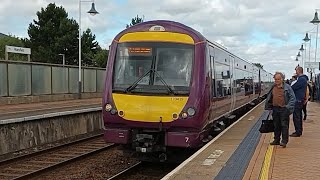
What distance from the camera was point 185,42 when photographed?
10.8m

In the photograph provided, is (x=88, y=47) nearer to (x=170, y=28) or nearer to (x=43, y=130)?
(x=43, y=130)

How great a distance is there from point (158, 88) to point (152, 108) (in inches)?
18.4

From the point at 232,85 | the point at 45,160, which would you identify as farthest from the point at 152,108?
the point at 232,85

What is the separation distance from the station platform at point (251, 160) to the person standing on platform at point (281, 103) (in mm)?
511

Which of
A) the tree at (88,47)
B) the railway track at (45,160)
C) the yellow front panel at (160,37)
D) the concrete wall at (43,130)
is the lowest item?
the railway track at (45,160)

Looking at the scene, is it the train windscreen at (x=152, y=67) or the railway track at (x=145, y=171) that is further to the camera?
the railway track at (x=145, y=171)

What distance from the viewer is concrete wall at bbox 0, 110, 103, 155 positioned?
14231 millimetres

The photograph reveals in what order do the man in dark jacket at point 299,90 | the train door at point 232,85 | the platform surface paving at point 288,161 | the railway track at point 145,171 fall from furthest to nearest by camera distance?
the train door at point 232,85, the man in dark jacket at point 299,90, the railway track at point 145,171, the platform surface paving at point 288,161

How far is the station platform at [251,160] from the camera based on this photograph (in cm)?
798

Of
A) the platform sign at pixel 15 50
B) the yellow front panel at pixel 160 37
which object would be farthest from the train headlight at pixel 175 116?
the platform sign at pixel 15 50

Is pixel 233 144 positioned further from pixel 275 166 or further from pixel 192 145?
pixel 275 166

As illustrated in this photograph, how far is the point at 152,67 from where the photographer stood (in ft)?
35.0

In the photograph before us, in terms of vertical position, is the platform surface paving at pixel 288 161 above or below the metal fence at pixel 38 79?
below

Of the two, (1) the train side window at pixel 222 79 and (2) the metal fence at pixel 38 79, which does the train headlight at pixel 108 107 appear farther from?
(2) the metal fence at pixel 38 79
